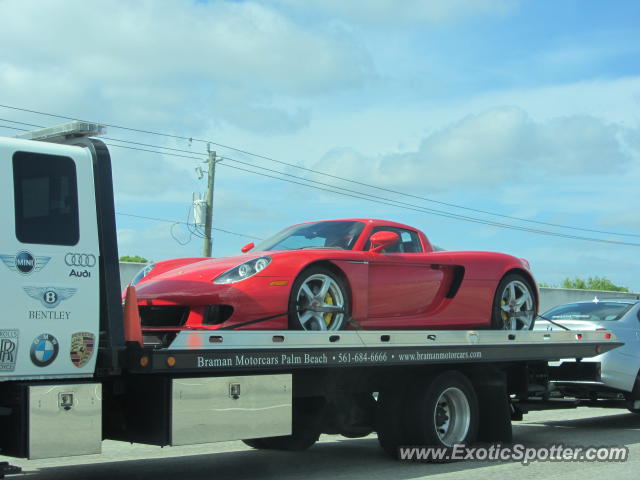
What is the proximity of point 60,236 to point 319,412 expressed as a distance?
9.46 ft

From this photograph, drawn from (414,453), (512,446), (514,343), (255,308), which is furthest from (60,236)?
(512,446)

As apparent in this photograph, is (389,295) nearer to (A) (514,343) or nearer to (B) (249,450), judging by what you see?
(A) (514,343)

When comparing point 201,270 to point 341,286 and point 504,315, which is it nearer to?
point 341,286

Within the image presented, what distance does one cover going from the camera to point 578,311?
11.5 metres

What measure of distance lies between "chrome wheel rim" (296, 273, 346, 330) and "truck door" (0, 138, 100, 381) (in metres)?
1.93

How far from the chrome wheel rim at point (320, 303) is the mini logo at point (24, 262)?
7.30ft

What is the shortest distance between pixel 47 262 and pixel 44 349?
1.83ft

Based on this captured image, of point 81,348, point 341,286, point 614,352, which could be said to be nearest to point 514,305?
point 614,352

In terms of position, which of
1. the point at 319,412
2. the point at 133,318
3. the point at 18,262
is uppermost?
the point at 18,262

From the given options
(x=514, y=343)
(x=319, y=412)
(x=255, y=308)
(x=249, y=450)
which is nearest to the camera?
(x=255, y=308)

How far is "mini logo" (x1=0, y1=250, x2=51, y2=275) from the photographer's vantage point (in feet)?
18.0

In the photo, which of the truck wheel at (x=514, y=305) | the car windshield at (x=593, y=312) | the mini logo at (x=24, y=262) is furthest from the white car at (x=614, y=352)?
the mini logo at (x=24, y=262)

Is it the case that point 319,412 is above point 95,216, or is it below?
below

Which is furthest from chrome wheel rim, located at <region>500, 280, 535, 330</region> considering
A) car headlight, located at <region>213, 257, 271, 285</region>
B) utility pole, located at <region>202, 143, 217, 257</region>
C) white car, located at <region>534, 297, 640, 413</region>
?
utility pole, located at <region>202, 143, 217, 257</region>
